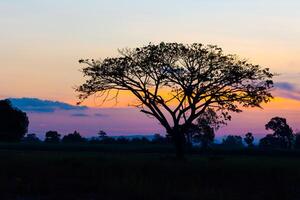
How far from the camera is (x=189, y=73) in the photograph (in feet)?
147

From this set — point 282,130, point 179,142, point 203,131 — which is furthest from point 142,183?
point 282,130

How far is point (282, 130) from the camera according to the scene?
126000mm

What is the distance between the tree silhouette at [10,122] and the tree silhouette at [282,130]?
55810 millimetres

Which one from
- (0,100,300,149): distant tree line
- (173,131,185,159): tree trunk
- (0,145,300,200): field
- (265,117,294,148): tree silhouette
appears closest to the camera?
(0,145,300,200): field

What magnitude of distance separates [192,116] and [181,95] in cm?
208

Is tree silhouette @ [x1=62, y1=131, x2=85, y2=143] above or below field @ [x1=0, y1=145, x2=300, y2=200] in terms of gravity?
above

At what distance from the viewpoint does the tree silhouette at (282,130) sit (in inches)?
4936

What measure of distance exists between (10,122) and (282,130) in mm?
60139

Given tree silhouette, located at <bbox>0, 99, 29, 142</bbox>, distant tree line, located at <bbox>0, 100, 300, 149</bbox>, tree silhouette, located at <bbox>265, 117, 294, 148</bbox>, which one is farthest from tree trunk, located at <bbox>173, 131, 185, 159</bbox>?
tree silhouette, located at <bbox>265, 117, 294, 148</bbox>

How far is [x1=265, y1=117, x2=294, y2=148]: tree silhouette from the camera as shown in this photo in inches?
4936

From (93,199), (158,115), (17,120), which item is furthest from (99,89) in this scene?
(17,120)

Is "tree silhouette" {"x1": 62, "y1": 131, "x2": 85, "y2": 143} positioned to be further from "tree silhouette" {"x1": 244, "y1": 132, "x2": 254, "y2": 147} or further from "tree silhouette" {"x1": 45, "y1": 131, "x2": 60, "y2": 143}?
"tree silhouette" {"x1": 244, "y1": 132, "x2": 254, "y2": 147}

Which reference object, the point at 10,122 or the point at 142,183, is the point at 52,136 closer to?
the point at 10,122

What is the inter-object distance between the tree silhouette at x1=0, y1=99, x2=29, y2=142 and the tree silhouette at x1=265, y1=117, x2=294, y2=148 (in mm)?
55810
